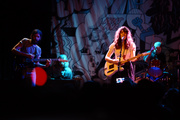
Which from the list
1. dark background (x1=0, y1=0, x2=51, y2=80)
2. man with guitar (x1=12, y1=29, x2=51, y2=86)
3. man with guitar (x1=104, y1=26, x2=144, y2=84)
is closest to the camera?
man with guitar (x1=12, y1=29, x2=51, y2=86)

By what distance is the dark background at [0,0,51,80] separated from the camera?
6.14 meters

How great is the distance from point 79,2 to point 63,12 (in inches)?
29.4

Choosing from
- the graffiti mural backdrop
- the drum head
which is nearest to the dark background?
the graffiti mural backdrop

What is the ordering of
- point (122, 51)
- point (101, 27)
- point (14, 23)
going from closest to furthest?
point (122, 51) < point (14, 23) < point (101, 27)

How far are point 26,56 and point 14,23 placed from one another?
2570mm

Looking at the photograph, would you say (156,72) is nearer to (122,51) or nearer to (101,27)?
(122,51)

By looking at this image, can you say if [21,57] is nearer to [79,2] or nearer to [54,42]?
[54,42]

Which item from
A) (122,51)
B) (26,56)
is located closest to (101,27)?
(122,51)

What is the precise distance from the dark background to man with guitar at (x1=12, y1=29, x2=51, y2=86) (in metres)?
2.09

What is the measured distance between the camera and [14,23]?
6168 mm

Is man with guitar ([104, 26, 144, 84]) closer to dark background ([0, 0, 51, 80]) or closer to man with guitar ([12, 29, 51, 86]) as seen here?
man with guitar ([12, 29, 51, 86])

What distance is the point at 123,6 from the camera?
6.70 meters

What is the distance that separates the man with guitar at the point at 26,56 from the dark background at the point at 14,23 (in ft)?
6.87

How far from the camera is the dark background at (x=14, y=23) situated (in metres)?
6.14
